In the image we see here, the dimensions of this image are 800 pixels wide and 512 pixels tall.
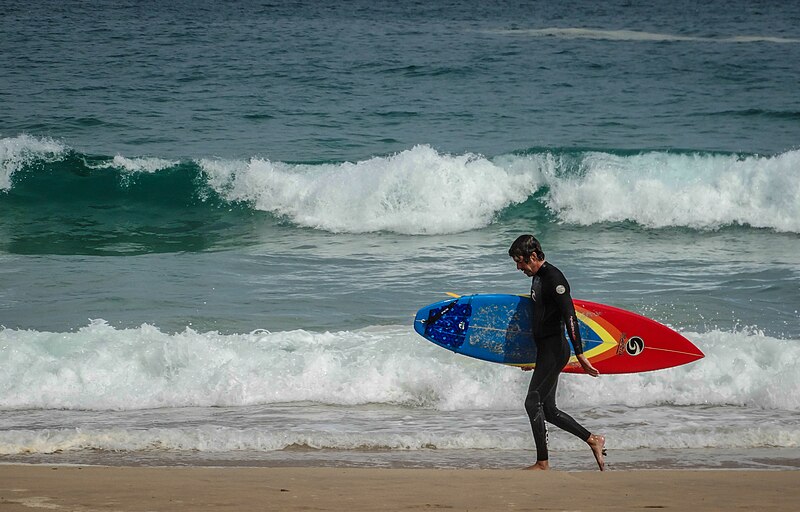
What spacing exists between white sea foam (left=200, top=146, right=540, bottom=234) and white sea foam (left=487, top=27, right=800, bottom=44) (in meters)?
13.7

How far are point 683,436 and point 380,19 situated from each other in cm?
2521

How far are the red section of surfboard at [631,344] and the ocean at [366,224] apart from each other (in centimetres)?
37

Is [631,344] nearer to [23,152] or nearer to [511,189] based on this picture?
[511,189]

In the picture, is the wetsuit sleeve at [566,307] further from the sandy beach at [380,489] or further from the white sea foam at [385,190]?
the white sea foam at [385,190]

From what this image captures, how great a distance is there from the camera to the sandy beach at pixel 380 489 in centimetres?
396

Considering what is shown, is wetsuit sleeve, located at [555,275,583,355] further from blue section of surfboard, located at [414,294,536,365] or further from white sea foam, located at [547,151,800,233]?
white sea foam, located at [547,151,800,233]

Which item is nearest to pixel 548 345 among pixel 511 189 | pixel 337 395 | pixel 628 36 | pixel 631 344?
pixel 631 344

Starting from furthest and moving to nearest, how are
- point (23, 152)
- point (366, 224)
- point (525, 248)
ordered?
point (23, 152) → point (366, 224) → point (525, 248)

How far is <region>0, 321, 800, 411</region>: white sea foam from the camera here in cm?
648

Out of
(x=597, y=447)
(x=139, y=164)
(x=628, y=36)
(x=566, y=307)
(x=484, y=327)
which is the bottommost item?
(x=597, y=447)

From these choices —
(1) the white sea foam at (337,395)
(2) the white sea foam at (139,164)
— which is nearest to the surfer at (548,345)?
(1) the white sea foam at (337,395)

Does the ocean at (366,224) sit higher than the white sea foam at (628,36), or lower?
lower

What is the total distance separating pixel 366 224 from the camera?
13.1 metres

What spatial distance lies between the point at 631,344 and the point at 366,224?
735cm
